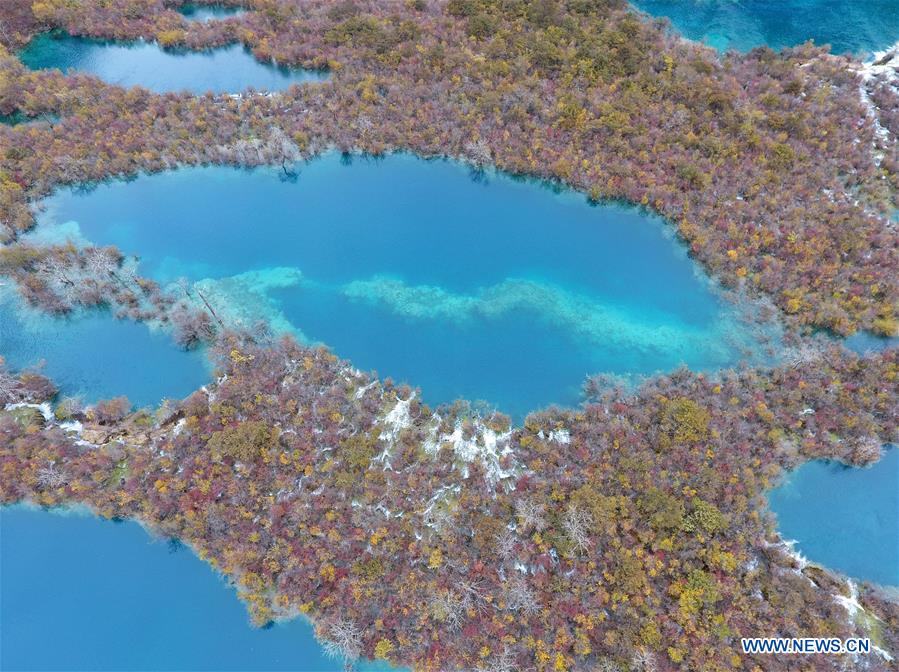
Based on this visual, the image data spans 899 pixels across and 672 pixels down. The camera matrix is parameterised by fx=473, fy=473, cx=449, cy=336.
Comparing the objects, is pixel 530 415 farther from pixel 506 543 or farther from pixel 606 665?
pixel 606 665

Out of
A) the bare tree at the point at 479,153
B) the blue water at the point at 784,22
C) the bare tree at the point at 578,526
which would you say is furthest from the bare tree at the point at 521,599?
the blue water at the point at 784,22

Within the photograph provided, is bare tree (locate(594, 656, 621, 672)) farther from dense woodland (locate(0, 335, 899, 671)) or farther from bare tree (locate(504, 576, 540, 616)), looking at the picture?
bare tree (locate(504, 576, 540, 616))

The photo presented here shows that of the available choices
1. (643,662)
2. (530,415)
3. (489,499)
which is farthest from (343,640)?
(530,415)

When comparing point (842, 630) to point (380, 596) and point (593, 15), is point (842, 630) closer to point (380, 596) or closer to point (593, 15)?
point (380, 596)

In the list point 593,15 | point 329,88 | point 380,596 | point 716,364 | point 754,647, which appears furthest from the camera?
point 593,15

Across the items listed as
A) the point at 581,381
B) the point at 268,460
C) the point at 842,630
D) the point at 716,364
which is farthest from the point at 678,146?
the point at 268,460

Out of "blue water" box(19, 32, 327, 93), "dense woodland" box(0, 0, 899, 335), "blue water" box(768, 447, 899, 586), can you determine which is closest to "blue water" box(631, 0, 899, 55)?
"dense woodland" box(0, 0, 899, 335)
